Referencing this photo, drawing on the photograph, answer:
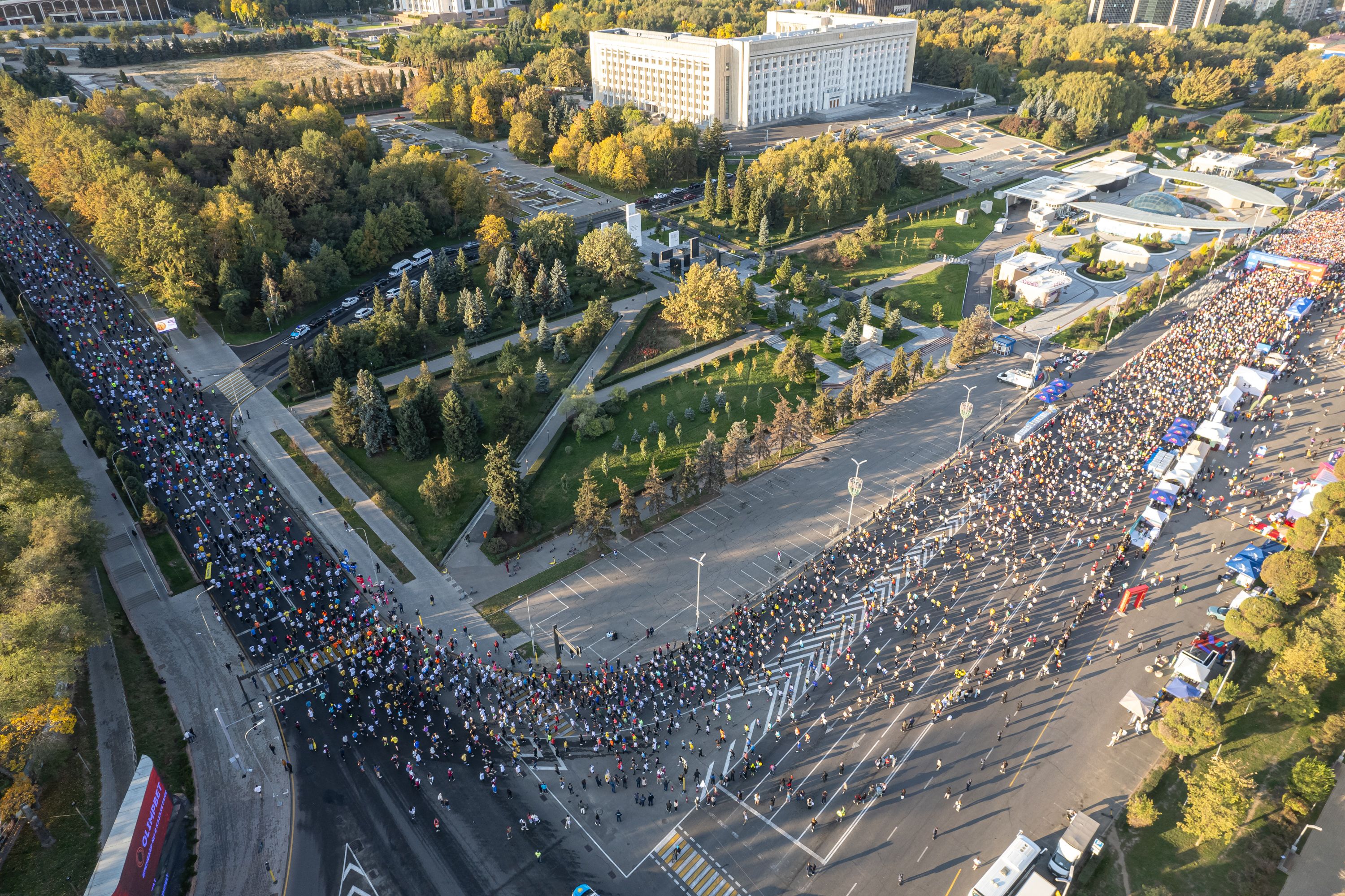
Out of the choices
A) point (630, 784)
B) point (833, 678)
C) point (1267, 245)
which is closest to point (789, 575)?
point (833, 678)

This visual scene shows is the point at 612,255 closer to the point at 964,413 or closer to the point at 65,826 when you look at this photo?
the point at 964,413

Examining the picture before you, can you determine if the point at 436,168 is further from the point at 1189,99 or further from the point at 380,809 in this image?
the point at 1189,99

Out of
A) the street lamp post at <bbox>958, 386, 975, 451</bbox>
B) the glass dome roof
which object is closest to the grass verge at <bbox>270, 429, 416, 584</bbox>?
the street lamp post at <bbox>958, 386, 975, 451</bbox>

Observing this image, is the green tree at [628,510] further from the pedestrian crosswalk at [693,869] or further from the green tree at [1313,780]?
the green tree at [1313,780]

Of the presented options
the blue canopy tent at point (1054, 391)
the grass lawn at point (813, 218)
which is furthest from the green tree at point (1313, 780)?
the grass lawn at point (813, 218)

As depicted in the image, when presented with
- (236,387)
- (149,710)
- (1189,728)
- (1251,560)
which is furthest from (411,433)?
(1251,560)
